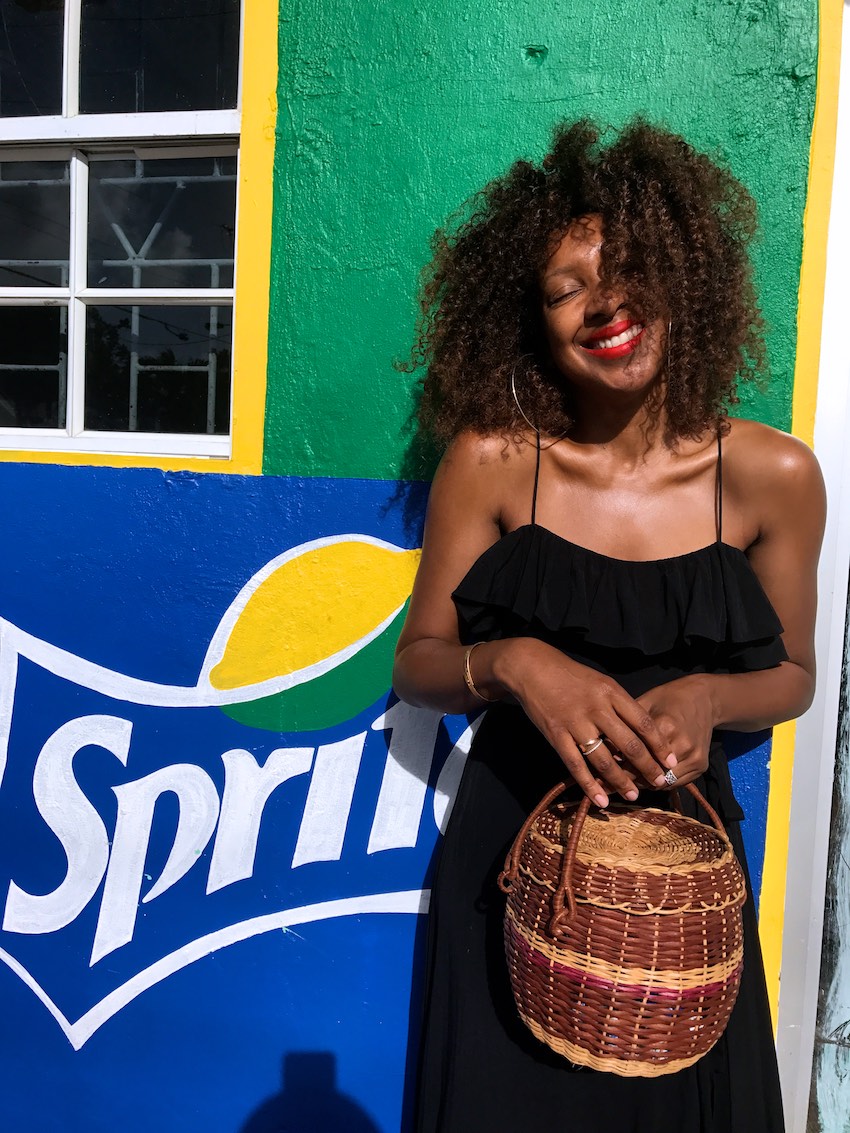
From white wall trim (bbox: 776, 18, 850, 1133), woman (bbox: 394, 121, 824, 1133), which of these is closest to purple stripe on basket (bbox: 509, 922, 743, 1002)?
woman (bbox: 394, 121, 824, 1133)

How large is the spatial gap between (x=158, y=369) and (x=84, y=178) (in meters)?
0.57

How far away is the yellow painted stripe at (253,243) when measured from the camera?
2.17m

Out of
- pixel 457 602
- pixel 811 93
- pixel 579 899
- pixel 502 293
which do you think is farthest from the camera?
pixel 811 93

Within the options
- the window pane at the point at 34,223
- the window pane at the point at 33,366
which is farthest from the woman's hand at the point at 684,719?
the window pane at the point at 34,223

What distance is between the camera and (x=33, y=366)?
248 centimetres

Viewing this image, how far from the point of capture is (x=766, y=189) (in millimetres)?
2012

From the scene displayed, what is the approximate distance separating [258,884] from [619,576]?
1.32 m

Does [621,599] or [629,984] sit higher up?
[621,599]

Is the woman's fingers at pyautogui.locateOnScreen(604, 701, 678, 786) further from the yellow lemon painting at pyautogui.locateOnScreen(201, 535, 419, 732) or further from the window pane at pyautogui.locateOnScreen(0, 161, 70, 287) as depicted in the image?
the window pane at pyautogui.locateOnScreen(0, 161, 70, 287)

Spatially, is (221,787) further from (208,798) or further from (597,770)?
(597,770)

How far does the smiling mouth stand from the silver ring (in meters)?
0.70

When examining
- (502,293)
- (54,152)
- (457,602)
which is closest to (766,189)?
(502,293)

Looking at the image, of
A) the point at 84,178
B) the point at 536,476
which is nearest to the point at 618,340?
the point at 536,476

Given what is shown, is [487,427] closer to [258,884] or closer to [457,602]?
[457,602]
